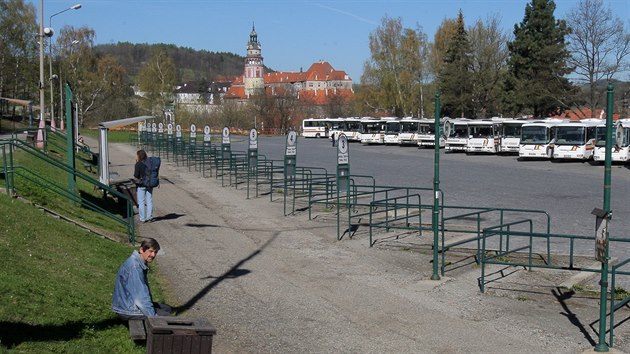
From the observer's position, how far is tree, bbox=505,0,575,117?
66812 mm

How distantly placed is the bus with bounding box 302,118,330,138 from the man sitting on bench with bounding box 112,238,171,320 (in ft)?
273

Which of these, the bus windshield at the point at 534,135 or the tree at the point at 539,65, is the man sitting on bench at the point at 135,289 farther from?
the tree at the point at 539,65

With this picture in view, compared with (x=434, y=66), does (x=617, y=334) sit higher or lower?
lower

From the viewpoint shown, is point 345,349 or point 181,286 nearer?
point 345,349

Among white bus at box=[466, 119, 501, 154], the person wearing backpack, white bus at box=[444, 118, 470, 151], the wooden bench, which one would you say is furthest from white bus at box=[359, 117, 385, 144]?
the wooden bench

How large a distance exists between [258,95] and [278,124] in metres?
5.11

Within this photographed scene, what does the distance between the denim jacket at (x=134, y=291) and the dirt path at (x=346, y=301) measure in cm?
99

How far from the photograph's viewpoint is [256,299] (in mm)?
11117

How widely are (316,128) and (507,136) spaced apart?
4249cm

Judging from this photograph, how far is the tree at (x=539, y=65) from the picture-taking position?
2630 inches

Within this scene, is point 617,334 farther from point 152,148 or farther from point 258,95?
point 258,95

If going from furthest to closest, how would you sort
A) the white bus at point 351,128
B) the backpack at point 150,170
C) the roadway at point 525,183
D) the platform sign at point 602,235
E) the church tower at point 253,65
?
the church tower at point 253,65 < the white bus at point 351,128 < the roadway at point 525,183 < the backpack at point 150,170 < the platform sign at point 602,235

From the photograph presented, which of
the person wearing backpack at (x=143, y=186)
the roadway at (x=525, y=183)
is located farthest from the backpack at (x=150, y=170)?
the roadway at (x=525, y=183)

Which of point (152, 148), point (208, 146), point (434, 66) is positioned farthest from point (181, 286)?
point (434, 66)
